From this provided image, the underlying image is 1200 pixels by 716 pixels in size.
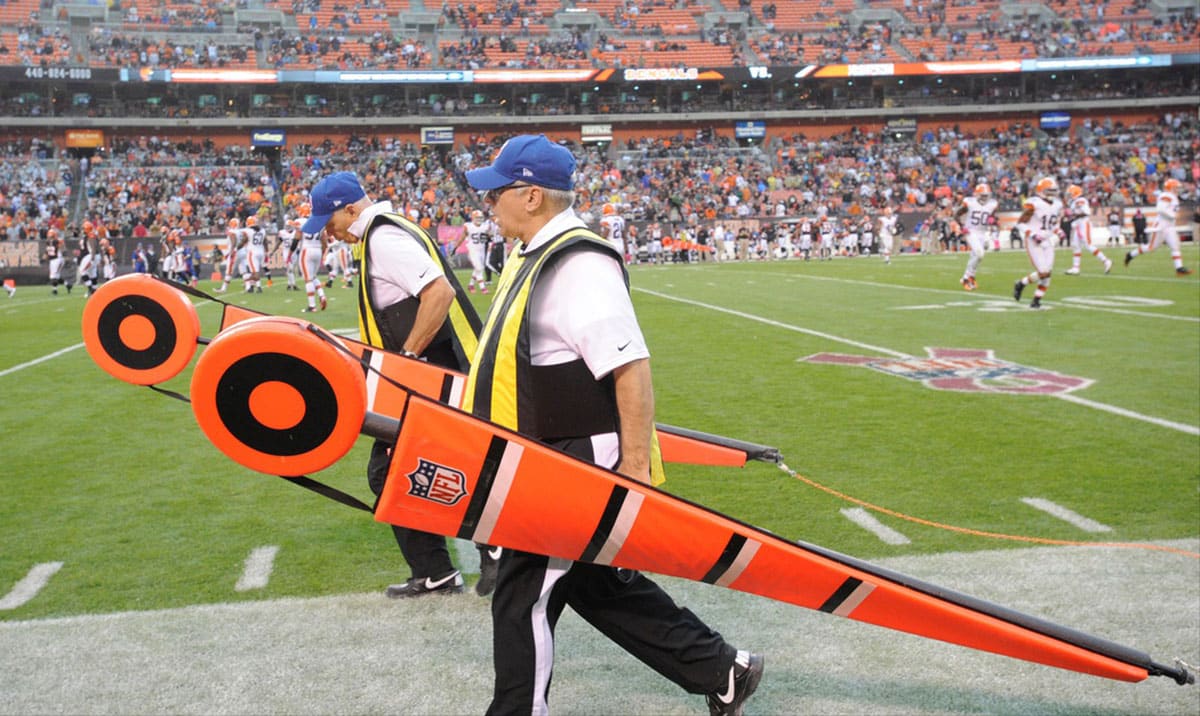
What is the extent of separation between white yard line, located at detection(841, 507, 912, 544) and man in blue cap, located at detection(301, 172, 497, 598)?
2132 mm

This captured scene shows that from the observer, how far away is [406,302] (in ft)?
16.3

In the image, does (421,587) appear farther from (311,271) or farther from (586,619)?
(311,271)

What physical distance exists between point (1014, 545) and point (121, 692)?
4164 mm

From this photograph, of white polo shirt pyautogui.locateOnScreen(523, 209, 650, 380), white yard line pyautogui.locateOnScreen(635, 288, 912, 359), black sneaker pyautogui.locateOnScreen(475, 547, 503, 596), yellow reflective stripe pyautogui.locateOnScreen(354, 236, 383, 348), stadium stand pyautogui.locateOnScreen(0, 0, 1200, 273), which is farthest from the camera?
stadium stand pyautogui.locateOnScreen(0, 0, 1200, 273)

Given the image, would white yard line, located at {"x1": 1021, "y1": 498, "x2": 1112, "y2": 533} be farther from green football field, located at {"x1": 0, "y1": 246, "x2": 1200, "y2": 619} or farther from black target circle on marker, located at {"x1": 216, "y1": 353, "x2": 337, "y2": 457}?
black target circle on marker, located at {"x1": 216, "y1": 353, "x2": 337, "y2": 457}

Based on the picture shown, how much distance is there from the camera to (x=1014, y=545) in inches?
209

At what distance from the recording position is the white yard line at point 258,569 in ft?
16.3

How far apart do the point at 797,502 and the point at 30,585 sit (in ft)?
13.7

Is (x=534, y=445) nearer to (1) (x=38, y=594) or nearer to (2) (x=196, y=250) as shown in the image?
(1) (x=38, y=594)

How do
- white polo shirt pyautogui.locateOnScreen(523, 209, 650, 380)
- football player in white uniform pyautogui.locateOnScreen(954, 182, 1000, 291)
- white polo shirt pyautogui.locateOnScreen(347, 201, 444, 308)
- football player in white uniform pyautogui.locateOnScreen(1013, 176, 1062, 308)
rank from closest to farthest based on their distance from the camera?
white polo shirt pyautogui.locateOnScreen(523, 209, 650, 380) < white polo shirt pyautogui.locateOnScreen(347, 201, 444, 308) < football player in white uniform pyautogui.locateOnScreen(1013, 176, 1062, 308) < football player in white uniform pyautogui.locateOnScreen(954, 182, 1000, 291)

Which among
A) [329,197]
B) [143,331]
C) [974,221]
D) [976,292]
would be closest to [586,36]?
[974,221]

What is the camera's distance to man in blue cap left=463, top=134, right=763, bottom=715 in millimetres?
2854

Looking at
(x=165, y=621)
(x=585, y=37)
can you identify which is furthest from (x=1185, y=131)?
(x=165, y=621)

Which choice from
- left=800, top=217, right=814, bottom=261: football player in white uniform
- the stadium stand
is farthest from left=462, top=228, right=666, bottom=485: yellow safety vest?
the stadium stand
